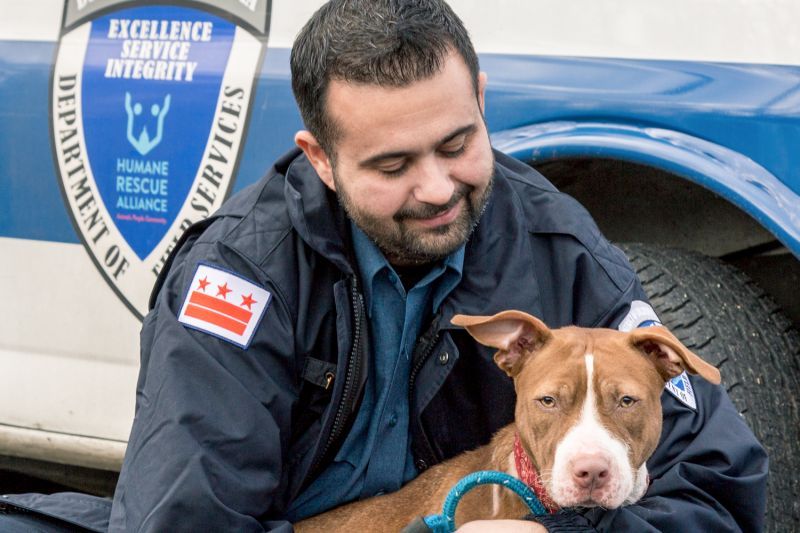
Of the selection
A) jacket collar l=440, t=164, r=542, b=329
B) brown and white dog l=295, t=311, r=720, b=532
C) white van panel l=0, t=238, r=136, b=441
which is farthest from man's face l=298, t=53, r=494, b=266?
white van panel l=0, t=238, r=136, b=441

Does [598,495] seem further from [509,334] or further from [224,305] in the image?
[224,305]

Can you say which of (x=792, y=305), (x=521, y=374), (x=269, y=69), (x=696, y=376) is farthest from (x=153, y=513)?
(x=792, y=305)

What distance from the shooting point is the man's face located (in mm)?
2754

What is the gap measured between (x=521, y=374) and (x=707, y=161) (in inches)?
30.4

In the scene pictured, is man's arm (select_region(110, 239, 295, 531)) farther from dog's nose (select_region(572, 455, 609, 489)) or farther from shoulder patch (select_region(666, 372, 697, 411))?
shoulder patch (select_region(666, 372, 697, 411))

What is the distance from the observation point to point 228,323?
2.79 m

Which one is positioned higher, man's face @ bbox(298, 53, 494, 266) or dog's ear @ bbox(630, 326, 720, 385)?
man's face @ bbox(298, 53, 494, 266)

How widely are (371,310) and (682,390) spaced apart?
0.73 m

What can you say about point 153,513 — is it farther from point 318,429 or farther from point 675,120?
point 675,120

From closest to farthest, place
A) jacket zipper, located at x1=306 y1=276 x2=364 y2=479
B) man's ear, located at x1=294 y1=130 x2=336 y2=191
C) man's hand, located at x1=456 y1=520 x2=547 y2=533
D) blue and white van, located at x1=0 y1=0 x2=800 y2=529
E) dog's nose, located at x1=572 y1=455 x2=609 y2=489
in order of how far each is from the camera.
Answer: dog's nose, located at x1=572 y1=455 x2=609 y2=489
man's hand, located at x1=456 y1=520 x2=547 y2=533
jacket zipper, located at x1=306 y1=276 x2=364 y2=479
man's ear, located at x1=294 y1=130 x2=336 y2=191
blue and white van, located at x1=0 y1=0 x2=800 y2=529

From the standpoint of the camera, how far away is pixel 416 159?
9.14ft

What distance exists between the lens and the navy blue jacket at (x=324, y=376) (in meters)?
2.68

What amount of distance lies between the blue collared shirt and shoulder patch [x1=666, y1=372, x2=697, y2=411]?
537 mm

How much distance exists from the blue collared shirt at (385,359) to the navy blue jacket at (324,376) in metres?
0.04
